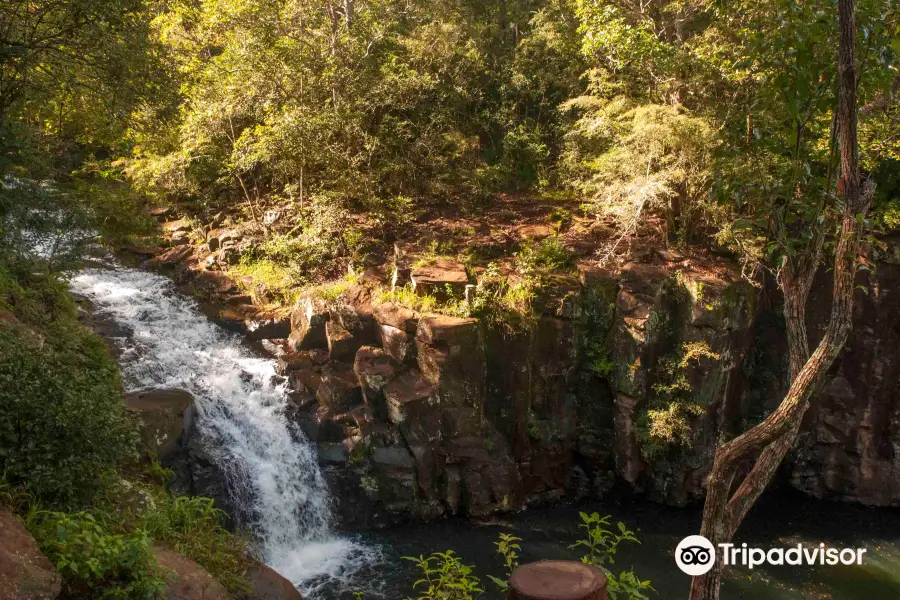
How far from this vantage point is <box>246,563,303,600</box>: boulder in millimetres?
7562

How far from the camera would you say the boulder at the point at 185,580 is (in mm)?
6104

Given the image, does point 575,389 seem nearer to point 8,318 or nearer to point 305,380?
point 305,380

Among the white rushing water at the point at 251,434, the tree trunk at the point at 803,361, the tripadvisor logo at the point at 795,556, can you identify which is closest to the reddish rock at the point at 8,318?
the white rushing water at the point at 251,434

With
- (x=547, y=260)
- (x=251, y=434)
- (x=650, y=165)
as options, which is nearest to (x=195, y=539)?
(x=251, y=434)

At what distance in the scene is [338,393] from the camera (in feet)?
40.9

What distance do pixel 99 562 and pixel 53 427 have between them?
5.76 feet

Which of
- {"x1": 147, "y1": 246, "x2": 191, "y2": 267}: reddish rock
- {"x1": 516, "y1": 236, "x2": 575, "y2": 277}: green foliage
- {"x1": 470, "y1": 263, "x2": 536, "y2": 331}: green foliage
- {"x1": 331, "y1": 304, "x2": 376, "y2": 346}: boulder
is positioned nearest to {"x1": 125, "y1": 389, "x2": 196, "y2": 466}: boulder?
{"x1": 331, "y1": 304, "x2": 376, "y2": 346}: boulder

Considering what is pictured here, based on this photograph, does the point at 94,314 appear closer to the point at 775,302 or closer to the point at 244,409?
the point at 244,409

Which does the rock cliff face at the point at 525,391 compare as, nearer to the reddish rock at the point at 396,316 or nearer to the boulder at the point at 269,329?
the reddish rock at the point at 396,316

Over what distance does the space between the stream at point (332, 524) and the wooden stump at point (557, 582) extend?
606cm

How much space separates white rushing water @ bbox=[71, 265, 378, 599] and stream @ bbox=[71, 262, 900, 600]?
19 mm

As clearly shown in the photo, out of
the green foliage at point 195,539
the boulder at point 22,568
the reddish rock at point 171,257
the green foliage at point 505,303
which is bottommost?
the green foliage at point 195,539

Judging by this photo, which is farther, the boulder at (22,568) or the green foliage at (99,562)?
the green foliage at (99,562)

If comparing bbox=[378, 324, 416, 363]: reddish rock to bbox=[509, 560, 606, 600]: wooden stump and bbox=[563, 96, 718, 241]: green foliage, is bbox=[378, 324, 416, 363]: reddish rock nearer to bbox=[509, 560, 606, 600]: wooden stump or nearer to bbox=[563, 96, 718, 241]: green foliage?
bbox=[563, 96, 718, 241]: green foliage
